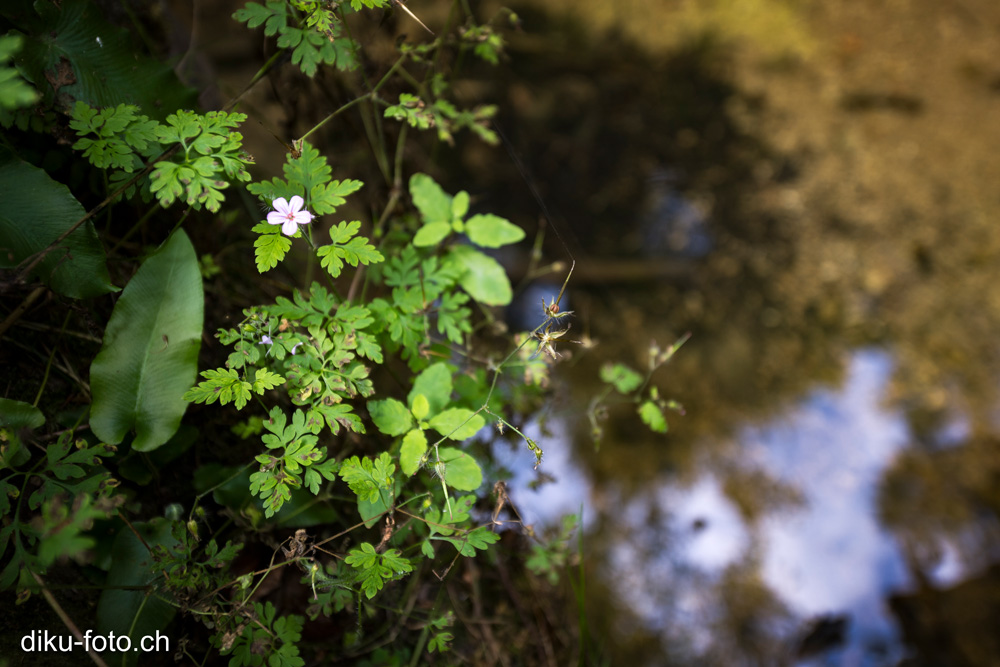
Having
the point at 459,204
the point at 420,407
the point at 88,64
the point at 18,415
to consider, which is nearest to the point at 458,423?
the point at 420,407

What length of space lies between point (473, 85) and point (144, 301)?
6.94ft

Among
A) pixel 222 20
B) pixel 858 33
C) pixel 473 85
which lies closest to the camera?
pixel 222 20

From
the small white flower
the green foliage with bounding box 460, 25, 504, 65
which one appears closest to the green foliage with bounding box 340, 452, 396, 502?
the small white flower

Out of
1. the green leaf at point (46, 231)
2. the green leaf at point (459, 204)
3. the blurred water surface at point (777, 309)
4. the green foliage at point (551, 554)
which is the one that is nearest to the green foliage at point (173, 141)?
the green leaf at point (46, 231)

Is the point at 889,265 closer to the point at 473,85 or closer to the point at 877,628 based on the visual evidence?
the point at 877,628

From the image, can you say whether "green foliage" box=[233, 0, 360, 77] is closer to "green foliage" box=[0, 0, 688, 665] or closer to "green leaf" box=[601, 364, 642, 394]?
"green foliage" box=[0, 0, 688, 665]

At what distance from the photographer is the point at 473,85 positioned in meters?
2.69

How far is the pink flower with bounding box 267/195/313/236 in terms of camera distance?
84 cm

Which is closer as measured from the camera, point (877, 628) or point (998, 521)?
point (877, 628)

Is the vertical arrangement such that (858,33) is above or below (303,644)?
above

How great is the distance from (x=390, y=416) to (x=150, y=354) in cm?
44

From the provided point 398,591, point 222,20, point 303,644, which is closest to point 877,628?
point 398,591

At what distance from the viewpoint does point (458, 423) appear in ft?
3.27

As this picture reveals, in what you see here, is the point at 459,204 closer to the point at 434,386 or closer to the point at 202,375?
the point at 434,386
